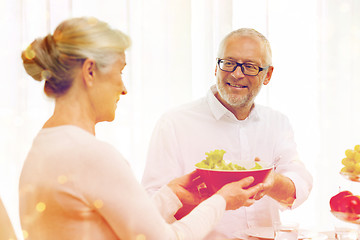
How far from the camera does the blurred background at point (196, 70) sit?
95.7 inches

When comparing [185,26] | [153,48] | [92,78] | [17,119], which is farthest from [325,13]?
[92,78]

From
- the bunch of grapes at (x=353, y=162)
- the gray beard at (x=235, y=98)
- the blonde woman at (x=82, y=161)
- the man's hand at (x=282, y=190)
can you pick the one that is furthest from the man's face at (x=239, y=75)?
the blonde woman at (x=82, y=161)

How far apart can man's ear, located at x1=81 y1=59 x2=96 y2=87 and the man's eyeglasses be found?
110cm

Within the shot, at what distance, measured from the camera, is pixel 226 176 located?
1.32 m

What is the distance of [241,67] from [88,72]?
1.16 m

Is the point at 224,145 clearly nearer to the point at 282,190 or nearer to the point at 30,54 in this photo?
the point at 282,190

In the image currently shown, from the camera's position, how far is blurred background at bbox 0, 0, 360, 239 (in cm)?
243

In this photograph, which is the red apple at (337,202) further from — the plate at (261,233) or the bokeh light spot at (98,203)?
the bokeh light spot at (98,203)

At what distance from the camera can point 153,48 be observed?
274 centimetres

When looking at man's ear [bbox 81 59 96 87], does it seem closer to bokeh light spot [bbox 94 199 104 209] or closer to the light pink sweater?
the light pink sweater

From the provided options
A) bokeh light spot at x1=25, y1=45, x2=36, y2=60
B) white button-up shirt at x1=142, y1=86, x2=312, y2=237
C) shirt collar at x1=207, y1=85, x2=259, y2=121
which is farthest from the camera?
shirt collar at x1=207, y1=85, x2=259, y2=121

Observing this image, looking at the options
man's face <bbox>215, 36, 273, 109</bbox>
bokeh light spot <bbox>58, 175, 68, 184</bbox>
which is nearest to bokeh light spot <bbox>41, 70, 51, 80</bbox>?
bokeh light spot <bbox>58, 175, 68, 184</bbox>

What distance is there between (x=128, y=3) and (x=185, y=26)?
0.42 m

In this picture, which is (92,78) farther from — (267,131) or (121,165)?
(267,131)
